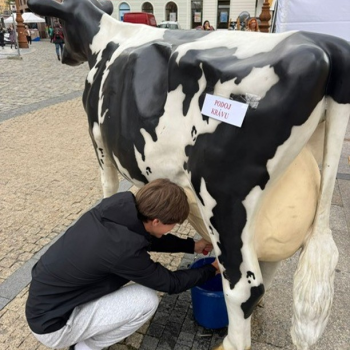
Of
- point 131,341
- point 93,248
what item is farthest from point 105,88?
point 131,341

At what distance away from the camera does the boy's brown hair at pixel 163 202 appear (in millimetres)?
1587

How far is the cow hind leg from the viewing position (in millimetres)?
2229

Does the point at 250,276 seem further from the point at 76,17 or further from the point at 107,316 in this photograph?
the point at 76,17

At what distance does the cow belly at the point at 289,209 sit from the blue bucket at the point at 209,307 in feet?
2.15

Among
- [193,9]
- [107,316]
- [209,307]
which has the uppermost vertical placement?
[107,316]

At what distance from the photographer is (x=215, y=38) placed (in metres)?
1.53

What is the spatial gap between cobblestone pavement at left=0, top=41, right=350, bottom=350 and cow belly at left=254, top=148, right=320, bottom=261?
0.91 m

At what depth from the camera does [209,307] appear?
2.10 metres

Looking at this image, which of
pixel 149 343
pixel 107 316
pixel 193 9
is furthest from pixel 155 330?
pixel 193 9

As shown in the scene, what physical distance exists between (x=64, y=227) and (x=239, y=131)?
2.48 metres

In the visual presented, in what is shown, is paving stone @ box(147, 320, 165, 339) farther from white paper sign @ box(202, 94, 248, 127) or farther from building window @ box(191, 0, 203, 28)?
building window @ box(191, 0, 203, 28)

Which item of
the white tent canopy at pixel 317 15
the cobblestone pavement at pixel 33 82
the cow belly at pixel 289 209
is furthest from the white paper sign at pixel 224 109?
the cobblestone pavement at pixel 33 82

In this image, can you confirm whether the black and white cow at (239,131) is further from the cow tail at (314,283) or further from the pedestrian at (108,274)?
the pedestrian at (108,274)

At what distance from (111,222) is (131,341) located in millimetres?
872
